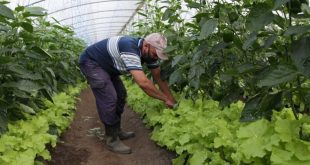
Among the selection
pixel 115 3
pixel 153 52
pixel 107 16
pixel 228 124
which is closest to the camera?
pixel 228 124

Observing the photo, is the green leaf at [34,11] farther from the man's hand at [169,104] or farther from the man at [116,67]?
the man's hand at [169,104]

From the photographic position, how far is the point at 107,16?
21281mm

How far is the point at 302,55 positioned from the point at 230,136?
769mm

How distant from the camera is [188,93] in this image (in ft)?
13.4

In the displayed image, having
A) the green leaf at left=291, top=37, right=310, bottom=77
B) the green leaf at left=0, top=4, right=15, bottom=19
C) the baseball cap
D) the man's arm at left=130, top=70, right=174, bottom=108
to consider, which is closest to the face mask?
the baseball cap

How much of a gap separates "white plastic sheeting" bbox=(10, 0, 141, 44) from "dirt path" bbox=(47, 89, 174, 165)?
24.6 feet

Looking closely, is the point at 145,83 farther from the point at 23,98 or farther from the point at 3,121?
the point at 3,121

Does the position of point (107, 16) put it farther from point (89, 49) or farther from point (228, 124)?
point (228, 124)

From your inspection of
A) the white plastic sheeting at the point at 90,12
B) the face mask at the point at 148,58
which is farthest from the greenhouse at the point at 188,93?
the white plastic sheeting at the point at 90,12

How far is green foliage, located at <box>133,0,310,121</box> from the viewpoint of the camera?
77.1 inches

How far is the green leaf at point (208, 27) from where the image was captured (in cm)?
262

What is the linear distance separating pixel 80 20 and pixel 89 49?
14.7 m

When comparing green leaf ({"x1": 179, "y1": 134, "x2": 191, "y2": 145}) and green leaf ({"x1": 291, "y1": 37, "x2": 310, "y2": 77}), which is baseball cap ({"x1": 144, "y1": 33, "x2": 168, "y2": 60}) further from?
green leaf ({"x1": 291, "y1": 37, "x2": 310, "y2": 77})

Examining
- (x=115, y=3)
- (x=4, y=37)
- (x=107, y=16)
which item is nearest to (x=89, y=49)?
(x=4, y=37)
